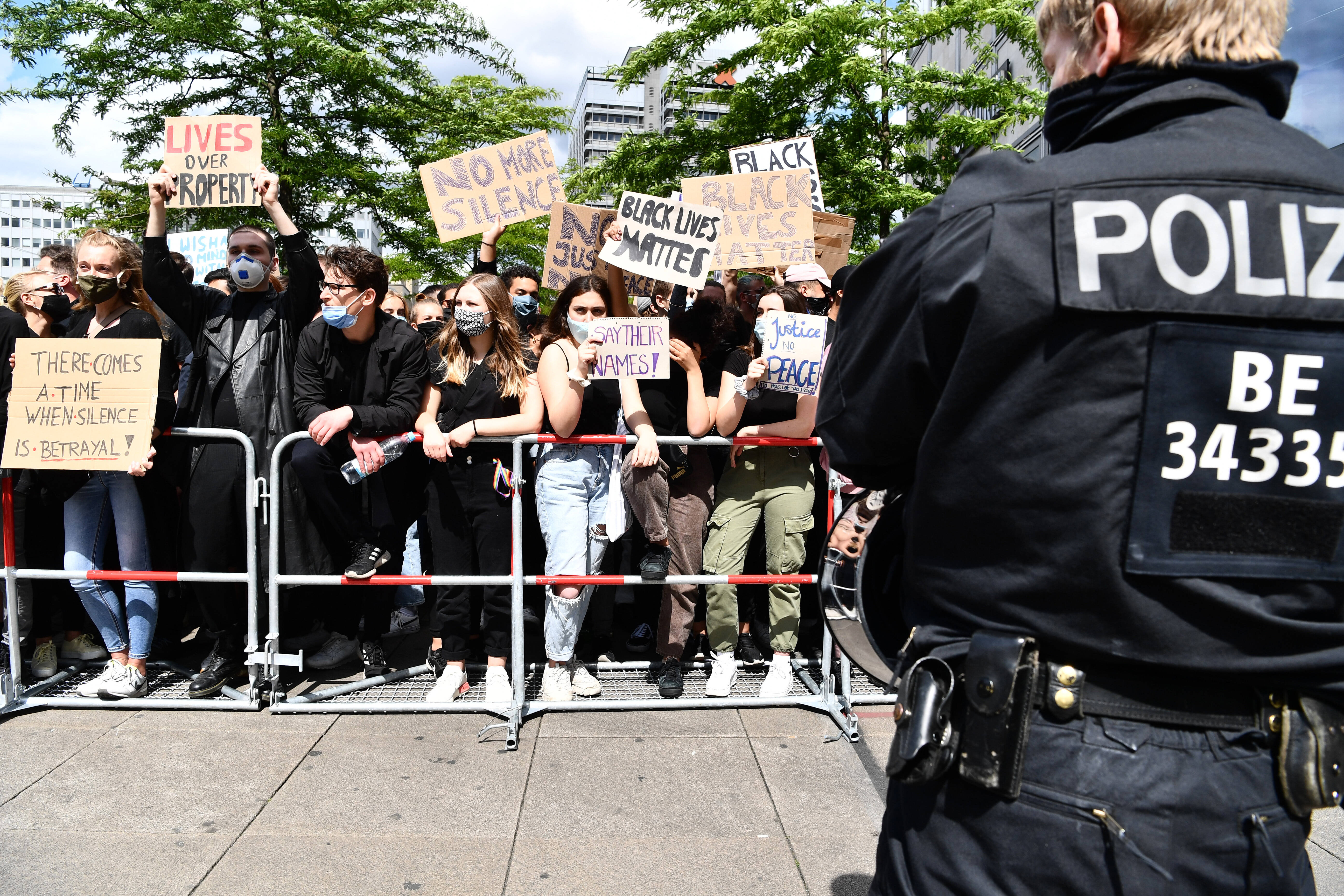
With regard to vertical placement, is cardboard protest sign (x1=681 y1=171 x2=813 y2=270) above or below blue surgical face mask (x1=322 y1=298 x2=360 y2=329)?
above

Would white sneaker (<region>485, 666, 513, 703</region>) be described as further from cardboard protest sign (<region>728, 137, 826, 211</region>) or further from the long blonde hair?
cardboard protest sign (<region>728, 137, 826, 211</region>)

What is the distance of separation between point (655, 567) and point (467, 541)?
A: 3.43ft

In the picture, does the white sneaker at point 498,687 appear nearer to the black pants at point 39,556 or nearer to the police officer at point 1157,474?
the black pants at point 39,556

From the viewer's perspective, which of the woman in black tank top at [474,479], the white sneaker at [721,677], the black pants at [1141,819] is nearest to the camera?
the black pants at [1141,819]

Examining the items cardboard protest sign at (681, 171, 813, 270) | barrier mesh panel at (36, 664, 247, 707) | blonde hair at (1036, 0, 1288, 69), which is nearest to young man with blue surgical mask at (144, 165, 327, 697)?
barrier mesh panel at (36, 664, 247, 707)

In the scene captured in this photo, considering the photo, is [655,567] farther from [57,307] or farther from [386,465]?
[57,307]

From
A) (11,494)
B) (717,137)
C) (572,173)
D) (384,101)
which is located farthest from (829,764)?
(572,173)

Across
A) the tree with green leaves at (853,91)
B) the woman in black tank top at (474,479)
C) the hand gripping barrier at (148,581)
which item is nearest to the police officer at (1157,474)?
the woman in black tank top at (474,479)

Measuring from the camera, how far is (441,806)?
3.91 m

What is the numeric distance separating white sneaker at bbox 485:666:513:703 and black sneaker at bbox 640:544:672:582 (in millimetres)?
895

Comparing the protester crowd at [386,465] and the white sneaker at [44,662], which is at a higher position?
the protester crowd at [386,465]

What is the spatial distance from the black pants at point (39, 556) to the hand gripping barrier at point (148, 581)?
0.30 meters

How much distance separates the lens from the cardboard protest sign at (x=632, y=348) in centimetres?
487

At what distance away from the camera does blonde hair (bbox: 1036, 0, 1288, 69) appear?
1.47 m
